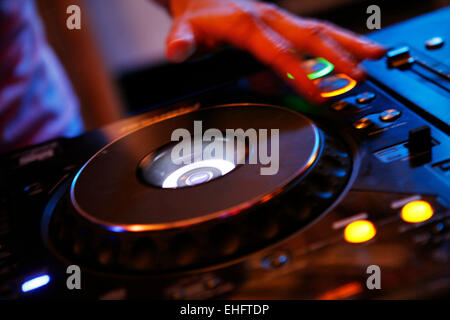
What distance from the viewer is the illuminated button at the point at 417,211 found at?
1.32 feet

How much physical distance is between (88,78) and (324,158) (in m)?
2.18

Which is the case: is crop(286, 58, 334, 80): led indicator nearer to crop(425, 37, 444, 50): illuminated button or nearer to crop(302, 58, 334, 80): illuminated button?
crop(302, 58, 334, 80): illuminated button

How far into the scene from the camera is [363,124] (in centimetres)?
55

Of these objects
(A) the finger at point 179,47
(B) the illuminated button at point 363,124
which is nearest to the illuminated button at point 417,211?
(B) the illuminated button at point 363,124

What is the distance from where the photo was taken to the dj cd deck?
1.26ft

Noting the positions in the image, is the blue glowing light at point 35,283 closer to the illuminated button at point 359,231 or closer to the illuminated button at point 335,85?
the illuminated button at point 359,231

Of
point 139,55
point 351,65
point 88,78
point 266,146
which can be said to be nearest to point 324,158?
point 266,146

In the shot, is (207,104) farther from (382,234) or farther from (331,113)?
(382,234)

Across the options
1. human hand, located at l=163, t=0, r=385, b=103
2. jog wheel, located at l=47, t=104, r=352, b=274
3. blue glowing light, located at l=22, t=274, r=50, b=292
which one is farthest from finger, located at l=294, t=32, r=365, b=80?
blue glowing light, located at l=22, t=274, r=50, b=292

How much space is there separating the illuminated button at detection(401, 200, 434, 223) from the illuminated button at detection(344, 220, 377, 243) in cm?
3

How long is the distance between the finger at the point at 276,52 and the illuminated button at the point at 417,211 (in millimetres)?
243

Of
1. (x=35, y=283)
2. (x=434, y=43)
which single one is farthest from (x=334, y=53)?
(x=35, y=283)

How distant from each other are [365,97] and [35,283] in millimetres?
447
